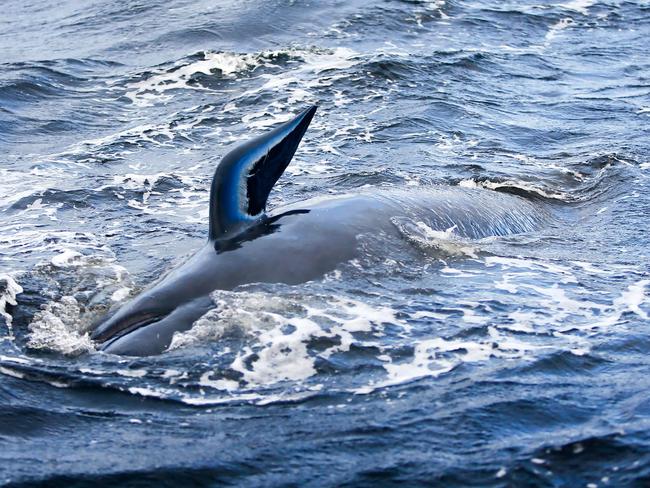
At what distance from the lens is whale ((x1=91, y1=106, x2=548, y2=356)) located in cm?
728

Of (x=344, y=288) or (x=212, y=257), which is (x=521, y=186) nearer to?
(x=344, y=288)

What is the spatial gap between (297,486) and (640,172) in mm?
8445

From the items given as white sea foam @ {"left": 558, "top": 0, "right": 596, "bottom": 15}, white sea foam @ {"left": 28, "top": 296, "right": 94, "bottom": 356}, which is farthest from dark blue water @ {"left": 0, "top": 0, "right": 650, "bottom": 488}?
white sea foam @ {"left": 558, "top": 0, "right": 596, "bottom": 15}

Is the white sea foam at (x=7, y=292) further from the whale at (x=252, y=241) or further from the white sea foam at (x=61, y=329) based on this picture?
the whale at (x=252, y=241)

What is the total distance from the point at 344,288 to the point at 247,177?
1.06 metres

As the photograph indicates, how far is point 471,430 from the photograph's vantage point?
6145 millimetres

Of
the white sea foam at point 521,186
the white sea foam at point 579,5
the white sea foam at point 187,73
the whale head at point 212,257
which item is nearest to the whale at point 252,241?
the whale head at point 212,257

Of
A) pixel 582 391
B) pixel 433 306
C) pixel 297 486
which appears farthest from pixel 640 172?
pixel 297 486

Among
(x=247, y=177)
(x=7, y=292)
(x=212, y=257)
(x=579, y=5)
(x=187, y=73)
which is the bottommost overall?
(x=579, y=5)

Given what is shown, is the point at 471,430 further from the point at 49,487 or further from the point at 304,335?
the point at 49,487

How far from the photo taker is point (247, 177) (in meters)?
7.83

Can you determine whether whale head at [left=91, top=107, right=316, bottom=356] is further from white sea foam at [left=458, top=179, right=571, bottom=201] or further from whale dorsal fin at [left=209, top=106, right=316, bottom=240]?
white sea foam at [left=458, top=179, right=571, bottom=201]

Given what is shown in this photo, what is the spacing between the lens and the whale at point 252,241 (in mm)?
7277

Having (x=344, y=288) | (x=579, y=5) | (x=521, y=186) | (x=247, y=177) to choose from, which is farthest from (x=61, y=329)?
(x=579, y=5)
